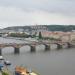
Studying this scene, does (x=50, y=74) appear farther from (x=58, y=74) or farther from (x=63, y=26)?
(x=63, y=26)

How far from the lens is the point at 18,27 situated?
4970 inches

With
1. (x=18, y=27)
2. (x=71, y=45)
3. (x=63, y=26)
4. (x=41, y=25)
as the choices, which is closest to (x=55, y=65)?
(x=71, y=45)

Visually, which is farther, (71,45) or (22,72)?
(71,45)

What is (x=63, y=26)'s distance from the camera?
9925 centimetres

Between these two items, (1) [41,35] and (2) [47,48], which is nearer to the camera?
(2) [47,48]

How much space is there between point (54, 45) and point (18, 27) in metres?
80.6

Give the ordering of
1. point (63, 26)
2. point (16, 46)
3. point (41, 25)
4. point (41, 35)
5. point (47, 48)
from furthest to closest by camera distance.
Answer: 1. point (41, 25)
2. point (63, 26)
3. point (41, 35)
4. point (47, 48)
5. point (16, 46)

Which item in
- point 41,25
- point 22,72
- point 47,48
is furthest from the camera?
point 41,25

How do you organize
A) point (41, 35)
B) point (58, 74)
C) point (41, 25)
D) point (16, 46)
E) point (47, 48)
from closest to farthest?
point (58, 74), point (16, 46), point (47, 48), point (41, 35), point (41, 25)

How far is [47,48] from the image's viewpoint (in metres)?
39.9

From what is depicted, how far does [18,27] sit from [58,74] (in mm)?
106535

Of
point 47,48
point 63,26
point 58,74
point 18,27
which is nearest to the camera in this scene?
point 58,74

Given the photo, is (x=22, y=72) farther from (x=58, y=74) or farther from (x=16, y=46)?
(x=16, y=46)

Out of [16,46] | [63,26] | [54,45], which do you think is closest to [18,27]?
[63,26]
